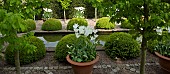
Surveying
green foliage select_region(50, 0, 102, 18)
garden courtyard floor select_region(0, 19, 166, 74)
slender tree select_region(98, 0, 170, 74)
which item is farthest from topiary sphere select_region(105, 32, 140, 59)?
green foliage select_region(50, 0, 102, 18)

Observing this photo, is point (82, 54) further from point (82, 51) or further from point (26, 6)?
point (26, 6)

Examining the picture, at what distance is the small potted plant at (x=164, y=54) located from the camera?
3.47 metres

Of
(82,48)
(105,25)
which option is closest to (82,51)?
(82,48)

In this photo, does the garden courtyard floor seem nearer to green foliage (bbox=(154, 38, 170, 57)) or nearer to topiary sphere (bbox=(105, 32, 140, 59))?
topiary sphere (bbox=(105, 32, 140, 59))

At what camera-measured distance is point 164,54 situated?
362 centimetres

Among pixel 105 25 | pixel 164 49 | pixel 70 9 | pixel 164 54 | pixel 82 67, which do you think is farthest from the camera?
pixel 70 9

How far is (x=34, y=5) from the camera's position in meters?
2.60

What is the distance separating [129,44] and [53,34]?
3535 mm

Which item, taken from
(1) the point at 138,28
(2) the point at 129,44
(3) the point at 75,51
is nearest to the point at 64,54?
(3) the point at 75,51

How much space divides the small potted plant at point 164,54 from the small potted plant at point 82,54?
3.84ft

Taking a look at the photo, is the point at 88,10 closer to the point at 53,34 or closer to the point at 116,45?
the point at 53,34

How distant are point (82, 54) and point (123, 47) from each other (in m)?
1.09

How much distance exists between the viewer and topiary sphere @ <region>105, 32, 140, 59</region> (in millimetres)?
4172

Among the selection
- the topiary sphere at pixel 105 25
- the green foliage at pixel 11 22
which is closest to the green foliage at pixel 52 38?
the topiary sphere at pixel 105 25
